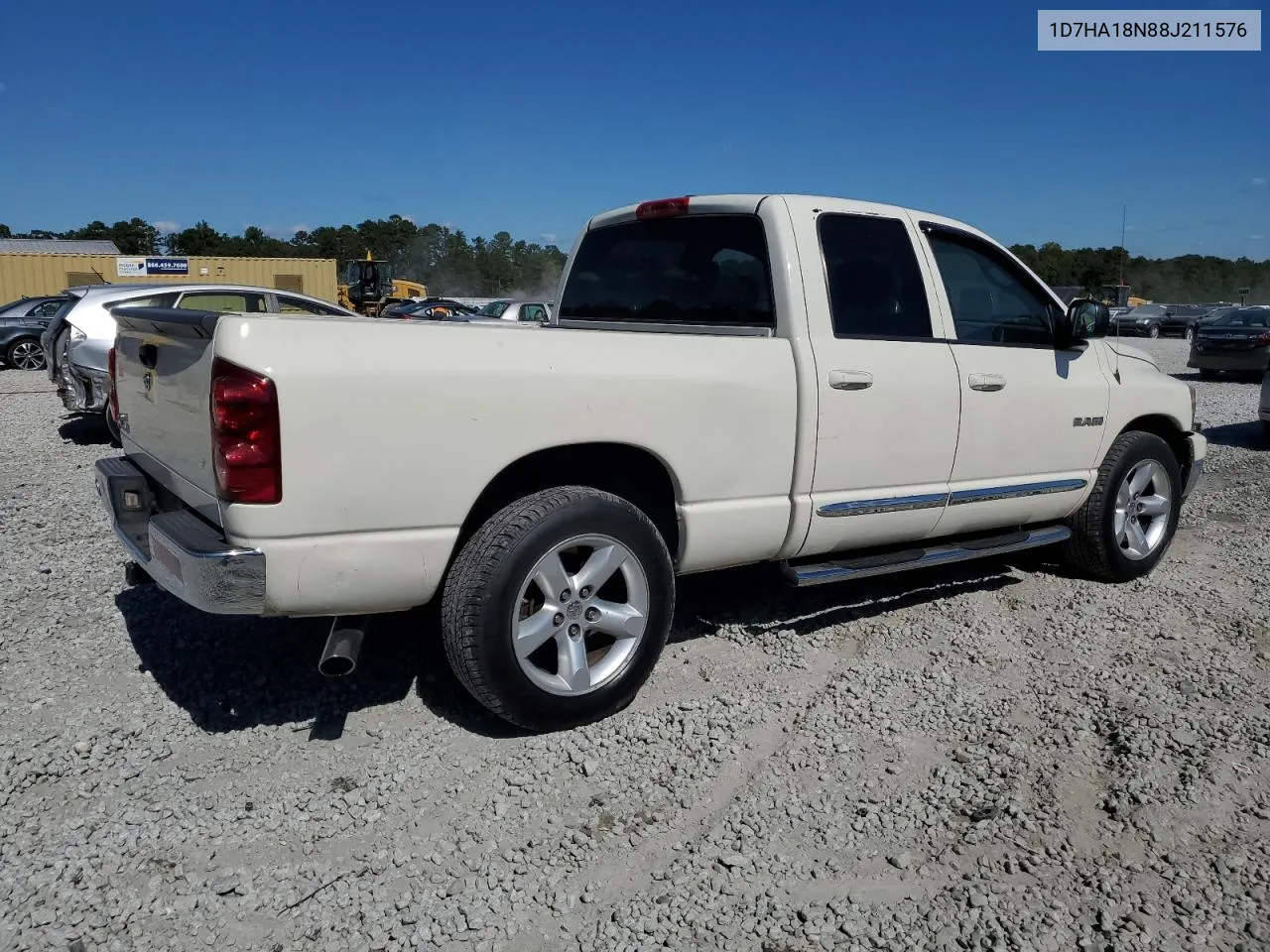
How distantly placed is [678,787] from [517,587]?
84 centimetres

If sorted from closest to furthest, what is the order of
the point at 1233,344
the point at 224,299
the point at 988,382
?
the point at 988,382 < the point at 224,299 < the point at 1233,344

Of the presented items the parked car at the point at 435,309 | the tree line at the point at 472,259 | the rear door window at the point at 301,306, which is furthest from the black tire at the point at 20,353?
the tree line at the point at 472,259

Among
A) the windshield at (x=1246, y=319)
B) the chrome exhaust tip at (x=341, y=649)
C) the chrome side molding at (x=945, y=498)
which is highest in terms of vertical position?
the windshield at (x=1246, y=319)

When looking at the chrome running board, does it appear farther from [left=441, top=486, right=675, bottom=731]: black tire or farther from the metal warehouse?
the metal warehouse

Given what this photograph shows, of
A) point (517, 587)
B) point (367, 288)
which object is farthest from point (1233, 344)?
point (367, 288)

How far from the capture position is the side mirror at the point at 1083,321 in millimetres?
4734

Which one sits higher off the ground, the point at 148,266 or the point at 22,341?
the point at 148,266

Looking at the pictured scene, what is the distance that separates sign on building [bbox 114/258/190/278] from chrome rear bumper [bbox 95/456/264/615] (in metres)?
40.4

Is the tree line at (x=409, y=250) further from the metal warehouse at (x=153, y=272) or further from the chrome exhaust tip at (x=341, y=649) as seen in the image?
the chrome exhaust tip at (x=341, y=649)

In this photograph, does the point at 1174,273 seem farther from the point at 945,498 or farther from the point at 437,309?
the point at 945,498

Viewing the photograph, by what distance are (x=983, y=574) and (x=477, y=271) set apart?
3154 inches

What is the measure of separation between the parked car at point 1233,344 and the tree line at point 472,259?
5865cm

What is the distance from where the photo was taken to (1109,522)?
16.8ft

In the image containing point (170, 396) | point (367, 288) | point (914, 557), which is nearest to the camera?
point (170, 396)
